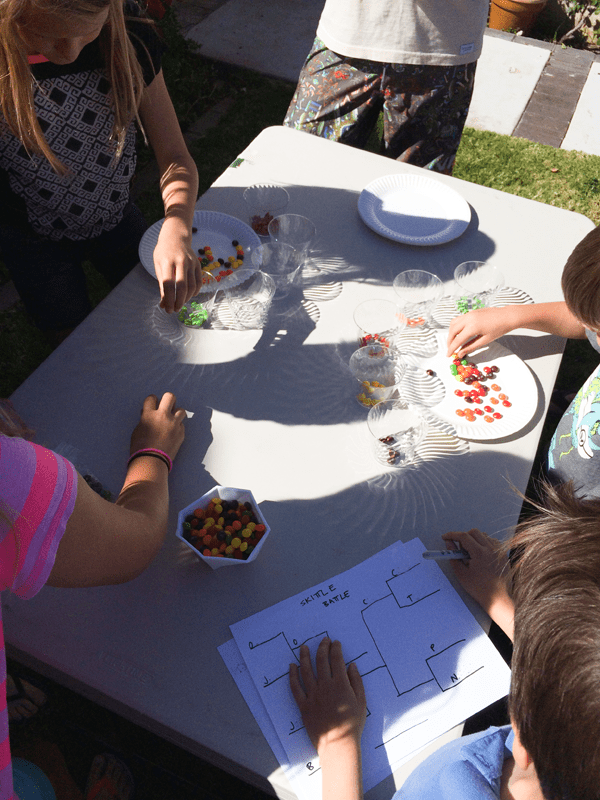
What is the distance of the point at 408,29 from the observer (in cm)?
189

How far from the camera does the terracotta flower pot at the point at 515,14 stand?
4.38 m

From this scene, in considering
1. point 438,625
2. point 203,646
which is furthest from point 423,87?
point 203,646

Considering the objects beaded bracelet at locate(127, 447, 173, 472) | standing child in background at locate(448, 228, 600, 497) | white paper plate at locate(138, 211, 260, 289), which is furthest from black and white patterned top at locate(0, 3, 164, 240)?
standing child in background at locate(448, 228, 600, 497)

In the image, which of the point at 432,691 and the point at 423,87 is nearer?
the point at 432,691

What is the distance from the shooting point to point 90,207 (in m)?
1.61

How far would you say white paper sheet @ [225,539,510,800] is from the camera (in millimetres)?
946

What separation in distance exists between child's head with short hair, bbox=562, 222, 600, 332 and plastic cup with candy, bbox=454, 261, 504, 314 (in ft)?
1.06

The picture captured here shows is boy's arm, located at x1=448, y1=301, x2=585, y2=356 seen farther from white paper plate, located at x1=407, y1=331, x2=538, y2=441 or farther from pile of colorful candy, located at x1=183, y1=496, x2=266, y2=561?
pile of colorful candy, located at x1=183, y1=496, x2=266, y2=561

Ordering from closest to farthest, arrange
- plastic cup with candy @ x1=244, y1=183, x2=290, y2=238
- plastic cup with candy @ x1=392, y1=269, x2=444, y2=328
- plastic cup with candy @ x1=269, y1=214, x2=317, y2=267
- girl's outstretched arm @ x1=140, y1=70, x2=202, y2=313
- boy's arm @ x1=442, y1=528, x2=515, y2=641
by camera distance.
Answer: boy's arm @ x1=442, y1=528, x2=515, y2=641, girl's outstretched arm @ x1=140, y1=70, x2=202, y2=313, plastic cup with candy @ x1=392, y1=269, x2=444, y2=328, plastic cup with candy @ x1=269, y1=214, x2=317, y2=267, plastic cup with candy @ x1=244, y1=183, x2=290, y2=238

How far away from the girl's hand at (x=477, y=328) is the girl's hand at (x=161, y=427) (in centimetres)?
68

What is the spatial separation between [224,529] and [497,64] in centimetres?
440

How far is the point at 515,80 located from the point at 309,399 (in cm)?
388

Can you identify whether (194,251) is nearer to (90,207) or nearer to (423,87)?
(90,207)

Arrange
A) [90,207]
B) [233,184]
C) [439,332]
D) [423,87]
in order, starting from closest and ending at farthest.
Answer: [439,332] → [90,207] → [233,184] → [423,87]
